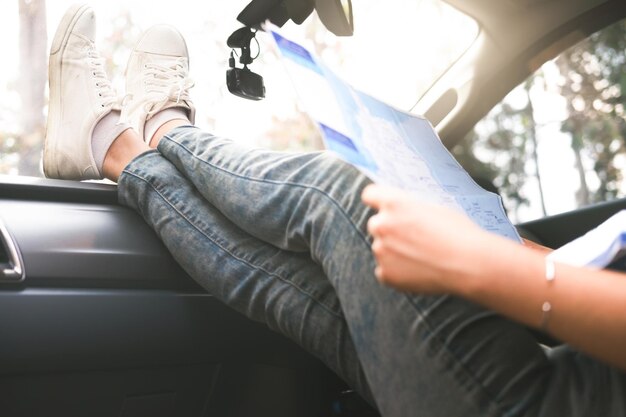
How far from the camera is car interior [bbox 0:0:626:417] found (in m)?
0.88

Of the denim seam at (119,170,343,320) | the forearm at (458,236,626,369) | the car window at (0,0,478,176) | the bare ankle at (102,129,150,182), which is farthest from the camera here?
the car window at (0,0,478,176)

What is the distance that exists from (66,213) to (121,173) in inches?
4.4

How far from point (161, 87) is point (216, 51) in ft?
3.39

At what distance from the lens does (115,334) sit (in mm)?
932

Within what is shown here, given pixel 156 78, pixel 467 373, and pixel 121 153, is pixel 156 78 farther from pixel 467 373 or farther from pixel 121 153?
pixel 467 373

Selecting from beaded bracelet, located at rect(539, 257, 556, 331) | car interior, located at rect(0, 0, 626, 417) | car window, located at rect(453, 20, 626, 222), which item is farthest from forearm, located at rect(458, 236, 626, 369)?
car window, located at rect(453, 20, 626, 222)

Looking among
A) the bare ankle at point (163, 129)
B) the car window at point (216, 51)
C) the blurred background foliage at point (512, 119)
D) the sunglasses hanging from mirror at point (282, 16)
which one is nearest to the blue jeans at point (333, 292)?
the bare ankle at point (163, 129)

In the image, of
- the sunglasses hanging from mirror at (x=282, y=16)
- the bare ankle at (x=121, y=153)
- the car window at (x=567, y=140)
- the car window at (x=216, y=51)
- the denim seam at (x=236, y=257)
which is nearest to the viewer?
the denim seam at (x=236, y=257)

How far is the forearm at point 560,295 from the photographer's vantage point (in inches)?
21.0

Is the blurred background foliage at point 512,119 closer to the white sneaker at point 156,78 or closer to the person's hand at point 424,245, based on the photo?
the white sneaker at point 156,78

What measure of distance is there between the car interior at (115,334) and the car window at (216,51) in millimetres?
519

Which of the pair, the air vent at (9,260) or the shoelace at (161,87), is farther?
the shoelace at (161,87)

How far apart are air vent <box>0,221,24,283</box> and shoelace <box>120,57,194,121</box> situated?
0.36 meters

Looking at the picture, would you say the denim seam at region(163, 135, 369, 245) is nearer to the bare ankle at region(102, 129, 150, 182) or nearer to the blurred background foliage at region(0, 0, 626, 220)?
the bare ankle at region(102, 129, 150, 182)
